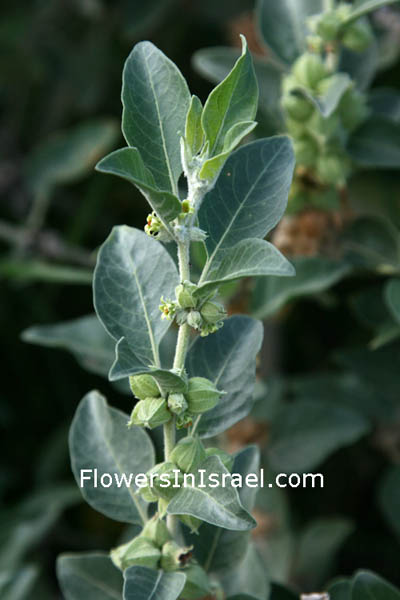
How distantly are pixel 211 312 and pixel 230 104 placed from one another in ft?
0.56

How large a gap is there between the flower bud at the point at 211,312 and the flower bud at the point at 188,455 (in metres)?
0.10

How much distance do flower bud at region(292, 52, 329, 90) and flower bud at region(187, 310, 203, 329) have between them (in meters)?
0.50

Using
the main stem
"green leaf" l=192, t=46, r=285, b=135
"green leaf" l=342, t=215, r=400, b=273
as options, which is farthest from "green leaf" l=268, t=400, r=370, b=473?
the main stem

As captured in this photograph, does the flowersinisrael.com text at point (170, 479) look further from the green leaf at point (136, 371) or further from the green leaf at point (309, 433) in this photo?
the green leaf at point (309, 433)

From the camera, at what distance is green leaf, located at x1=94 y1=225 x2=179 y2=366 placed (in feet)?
1.99

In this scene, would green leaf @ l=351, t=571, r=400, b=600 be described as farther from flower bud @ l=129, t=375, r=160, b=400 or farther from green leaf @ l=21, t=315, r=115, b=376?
green leaf @ l=21, t=315, r=115, b=376

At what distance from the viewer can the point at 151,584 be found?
1.91ft

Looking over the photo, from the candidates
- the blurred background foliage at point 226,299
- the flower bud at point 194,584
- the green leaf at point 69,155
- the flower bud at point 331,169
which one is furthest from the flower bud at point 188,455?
the green leaf at point 69,155

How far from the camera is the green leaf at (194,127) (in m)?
0.55

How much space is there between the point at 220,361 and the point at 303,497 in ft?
2.76

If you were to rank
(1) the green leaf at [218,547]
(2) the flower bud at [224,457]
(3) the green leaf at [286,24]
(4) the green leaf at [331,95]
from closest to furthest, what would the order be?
(2) the flower bud at [224,457] → (1) the green leaf at [218,547] → (4) the green leaf at [331,95] → (3) the green leaf at [286,24]

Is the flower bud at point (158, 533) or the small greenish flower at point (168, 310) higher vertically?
the small greenish flower at point (168, 310)

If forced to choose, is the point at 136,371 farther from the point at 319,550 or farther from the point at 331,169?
the point at 319,550

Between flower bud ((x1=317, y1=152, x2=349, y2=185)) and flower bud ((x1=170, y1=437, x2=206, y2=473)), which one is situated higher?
flower bud ((x1=170, y1=437, x2=206, y2=473))
